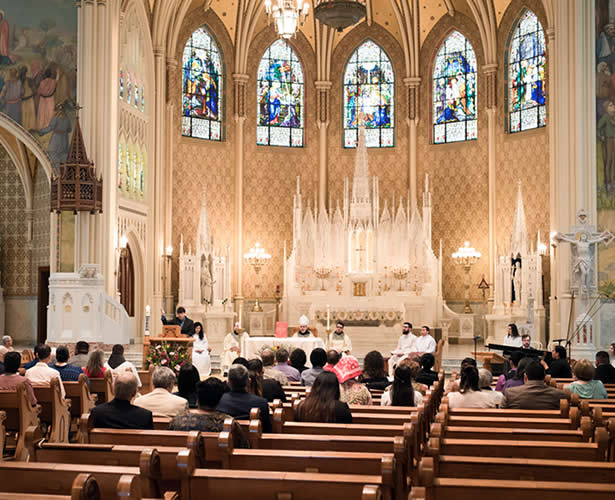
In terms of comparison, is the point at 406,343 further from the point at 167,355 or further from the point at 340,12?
the point at 340,12

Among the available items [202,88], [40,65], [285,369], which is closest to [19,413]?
[285,369]

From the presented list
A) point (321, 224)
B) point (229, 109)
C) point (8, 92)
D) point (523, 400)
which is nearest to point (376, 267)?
point (321, 224)

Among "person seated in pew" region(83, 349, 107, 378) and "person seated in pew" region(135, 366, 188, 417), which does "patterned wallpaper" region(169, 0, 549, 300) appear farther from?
"person seated in pew" region(135, 366, 188, 417)

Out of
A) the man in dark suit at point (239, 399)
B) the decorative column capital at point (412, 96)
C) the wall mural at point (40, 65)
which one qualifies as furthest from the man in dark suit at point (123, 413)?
the decorative column capital at point (412, 96)

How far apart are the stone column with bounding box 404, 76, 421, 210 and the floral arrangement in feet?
42.6

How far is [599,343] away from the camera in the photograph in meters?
17.0

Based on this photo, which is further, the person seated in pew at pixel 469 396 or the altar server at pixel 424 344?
the altar server at pixel 424 344

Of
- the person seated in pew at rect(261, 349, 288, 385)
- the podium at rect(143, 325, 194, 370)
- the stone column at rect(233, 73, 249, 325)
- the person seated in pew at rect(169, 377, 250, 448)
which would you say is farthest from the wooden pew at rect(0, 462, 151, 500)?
the stone column at rect(233, 73, 249, 325)

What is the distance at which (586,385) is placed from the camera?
8008 mm

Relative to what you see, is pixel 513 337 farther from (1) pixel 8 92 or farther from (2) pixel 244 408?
(1) pixel 8 92

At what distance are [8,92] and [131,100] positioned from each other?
3.61 m

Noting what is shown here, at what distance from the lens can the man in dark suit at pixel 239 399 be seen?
5.99 meters

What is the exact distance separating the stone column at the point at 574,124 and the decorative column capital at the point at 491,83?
5925 mm

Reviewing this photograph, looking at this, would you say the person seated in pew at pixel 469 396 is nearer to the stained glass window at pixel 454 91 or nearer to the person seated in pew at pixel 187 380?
the person seated in pew at pixel 187 380
